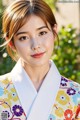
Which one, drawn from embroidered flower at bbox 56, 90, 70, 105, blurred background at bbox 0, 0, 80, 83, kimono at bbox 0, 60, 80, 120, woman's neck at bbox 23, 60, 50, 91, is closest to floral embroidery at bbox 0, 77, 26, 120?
kimono at bbox 0, 60, 80, 120

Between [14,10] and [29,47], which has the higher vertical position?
[14,10]

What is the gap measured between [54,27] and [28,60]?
0.90ft

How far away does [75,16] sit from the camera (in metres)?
8.13

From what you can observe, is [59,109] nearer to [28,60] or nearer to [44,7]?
[28,60]

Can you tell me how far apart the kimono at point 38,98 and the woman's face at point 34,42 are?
150 mm

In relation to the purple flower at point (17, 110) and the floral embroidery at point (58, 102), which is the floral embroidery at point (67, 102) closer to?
the floral embroidery at point (58, 102)

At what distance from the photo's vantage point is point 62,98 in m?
2.85

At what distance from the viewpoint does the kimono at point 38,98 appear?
2.76 meters

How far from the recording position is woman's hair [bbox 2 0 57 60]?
8.88ft

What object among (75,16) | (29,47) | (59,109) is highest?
(29,47)

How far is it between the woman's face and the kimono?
0.49ft

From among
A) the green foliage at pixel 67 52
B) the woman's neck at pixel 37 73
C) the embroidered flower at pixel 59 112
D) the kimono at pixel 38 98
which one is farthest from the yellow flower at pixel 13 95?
the green foliage at pixel 67 52

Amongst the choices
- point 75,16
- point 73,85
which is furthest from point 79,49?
point 73,85

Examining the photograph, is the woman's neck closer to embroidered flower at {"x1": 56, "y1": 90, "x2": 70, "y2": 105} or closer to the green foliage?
embroidered flower at {"x1": 56, "y1": 90, "x2": 70, "y2": 105}
